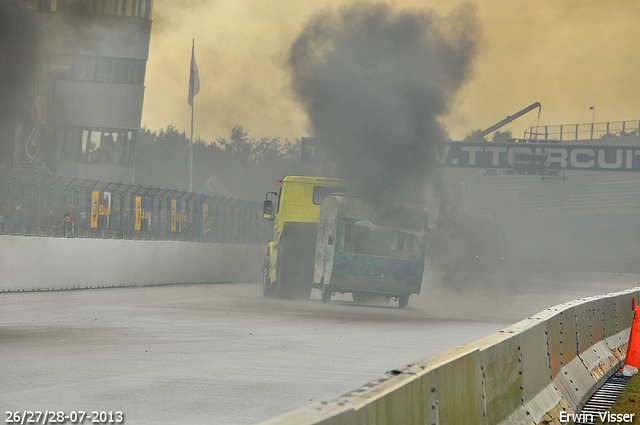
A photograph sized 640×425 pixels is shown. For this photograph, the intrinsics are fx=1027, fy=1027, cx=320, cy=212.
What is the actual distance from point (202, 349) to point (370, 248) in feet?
35.5

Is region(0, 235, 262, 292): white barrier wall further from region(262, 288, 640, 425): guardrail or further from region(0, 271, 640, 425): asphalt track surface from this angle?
region(262, 288, 640, 425): guardrail

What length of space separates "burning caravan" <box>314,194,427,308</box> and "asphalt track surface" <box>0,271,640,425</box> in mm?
589

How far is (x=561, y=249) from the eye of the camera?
8888cm

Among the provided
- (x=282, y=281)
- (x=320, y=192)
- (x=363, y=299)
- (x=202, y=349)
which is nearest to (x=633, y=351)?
(x=202, y=349)

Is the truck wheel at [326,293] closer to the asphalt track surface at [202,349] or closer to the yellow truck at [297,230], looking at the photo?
the asphalt track surface at [202,349]

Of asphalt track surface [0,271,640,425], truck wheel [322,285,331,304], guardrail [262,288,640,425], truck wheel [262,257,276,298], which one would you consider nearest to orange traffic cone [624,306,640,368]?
guardrail [262,288,640,425]

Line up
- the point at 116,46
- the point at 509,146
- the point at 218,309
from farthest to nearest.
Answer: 1. the point at 116,46
2. the point at 509,146
3. the point at 218,309

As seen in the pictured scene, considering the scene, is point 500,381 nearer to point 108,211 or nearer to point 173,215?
point 108,211

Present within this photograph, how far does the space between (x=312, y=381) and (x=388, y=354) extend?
2658 millimetres

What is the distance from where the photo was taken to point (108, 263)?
1088 inches

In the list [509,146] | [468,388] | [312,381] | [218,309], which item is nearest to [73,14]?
[218,309]

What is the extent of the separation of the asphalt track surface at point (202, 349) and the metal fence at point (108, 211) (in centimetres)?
237

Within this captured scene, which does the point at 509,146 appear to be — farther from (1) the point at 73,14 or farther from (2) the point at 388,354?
(2) the point at 388,354

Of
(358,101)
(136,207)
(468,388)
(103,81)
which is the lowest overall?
(468,388)
